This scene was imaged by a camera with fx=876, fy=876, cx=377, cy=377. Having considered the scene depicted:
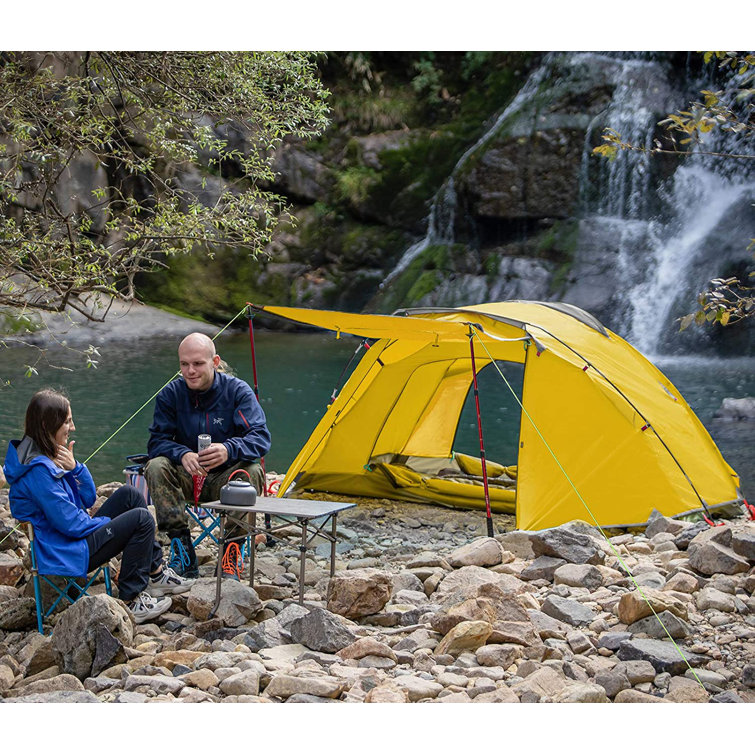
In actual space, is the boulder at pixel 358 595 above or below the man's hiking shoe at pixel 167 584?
above

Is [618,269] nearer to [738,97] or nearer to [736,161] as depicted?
[736,161]

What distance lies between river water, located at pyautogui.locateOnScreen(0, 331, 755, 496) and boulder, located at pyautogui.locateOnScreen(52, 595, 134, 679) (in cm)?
504

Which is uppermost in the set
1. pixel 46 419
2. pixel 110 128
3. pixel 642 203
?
pixel 642 203

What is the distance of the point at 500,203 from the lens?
20516 millimetres

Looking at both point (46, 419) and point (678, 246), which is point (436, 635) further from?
point (678, 246)

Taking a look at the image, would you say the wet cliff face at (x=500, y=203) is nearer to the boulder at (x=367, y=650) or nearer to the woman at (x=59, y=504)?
the boulder at (x=367, y=650)

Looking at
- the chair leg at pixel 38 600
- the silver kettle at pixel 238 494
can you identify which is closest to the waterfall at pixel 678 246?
the silver kettle at pixel 238 494

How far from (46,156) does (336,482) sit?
11.6ft

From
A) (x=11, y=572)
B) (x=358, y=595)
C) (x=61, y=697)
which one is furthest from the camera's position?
(x=11, y=572)

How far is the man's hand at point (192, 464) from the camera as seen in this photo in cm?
472

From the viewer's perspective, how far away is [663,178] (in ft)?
63.6

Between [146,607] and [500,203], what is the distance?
17.7 meters

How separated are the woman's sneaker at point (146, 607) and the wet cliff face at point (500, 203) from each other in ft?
50.2

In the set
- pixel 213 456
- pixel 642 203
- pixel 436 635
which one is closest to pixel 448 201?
pixel 642 203
